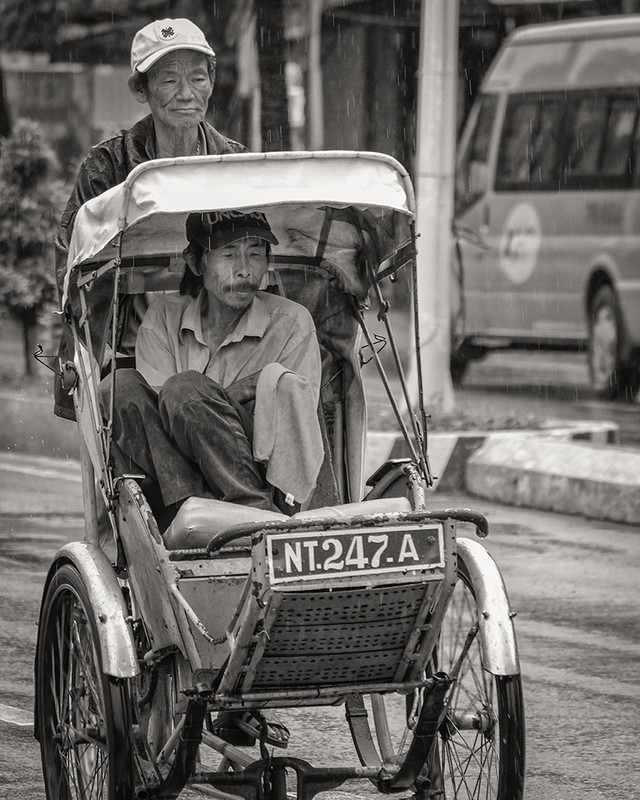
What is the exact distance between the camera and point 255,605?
378 centimetres

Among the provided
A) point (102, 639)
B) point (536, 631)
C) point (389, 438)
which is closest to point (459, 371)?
point (389, 438)

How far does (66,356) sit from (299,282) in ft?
2.35

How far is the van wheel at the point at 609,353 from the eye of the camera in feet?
51.2

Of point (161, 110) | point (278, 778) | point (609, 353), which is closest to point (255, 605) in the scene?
point (278, 778)

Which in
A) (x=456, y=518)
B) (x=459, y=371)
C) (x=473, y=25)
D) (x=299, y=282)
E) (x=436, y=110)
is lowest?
(x=459, y=371)

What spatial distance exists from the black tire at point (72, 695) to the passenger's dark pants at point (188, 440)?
0.33m

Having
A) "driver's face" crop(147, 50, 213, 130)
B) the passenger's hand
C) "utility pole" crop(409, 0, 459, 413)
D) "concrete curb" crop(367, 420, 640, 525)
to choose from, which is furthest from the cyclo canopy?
"utility pole" crop(409, 0, 459, 413)

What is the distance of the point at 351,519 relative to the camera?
12.6 feet

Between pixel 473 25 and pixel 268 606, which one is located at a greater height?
pixel 473 25

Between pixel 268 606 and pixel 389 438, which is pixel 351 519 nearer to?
pixel 268 606

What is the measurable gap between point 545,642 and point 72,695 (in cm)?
270

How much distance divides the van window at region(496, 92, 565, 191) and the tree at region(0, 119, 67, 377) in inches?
182

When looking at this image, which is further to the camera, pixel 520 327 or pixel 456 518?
pixel 520 327

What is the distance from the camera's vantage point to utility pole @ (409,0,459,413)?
11656mm
